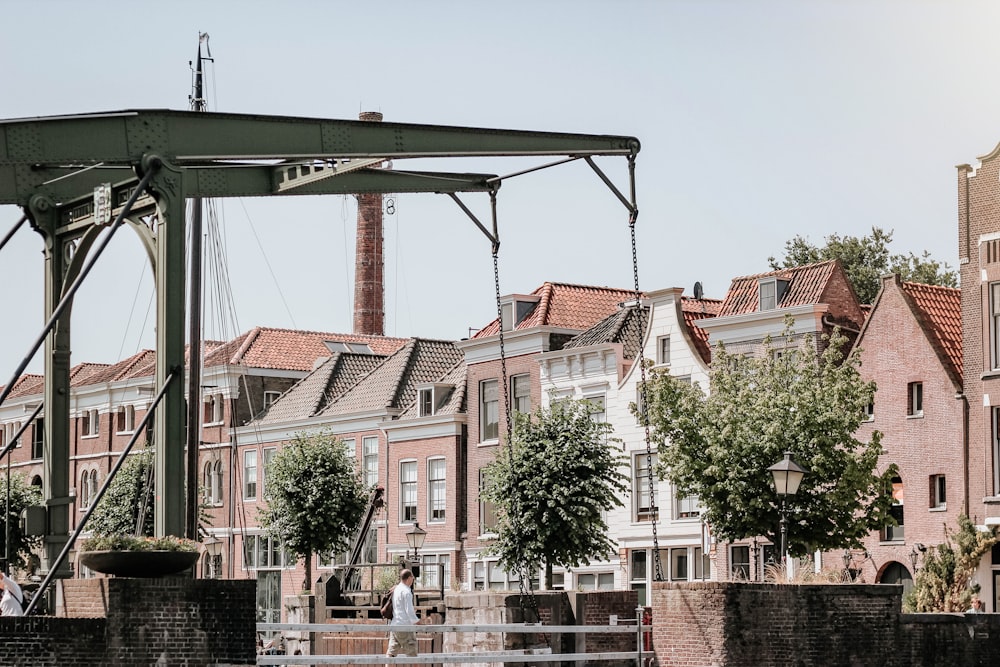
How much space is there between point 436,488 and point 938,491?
19.4 metres

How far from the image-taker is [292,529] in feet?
163

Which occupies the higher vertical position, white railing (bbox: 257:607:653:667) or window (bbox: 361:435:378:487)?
window (bbox: 361:435:378:487)

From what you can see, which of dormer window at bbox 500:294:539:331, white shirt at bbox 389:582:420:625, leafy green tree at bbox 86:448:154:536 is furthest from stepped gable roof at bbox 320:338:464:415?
white shirt at bbox 389:582:420:625

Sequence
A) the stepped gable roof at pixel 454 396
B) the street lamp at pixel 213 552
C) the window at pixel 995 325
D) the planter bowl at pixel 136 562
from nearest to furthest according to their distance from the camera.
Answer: the planter bowl at pixel 136 562 → the window at pixel 995 325 → the street lamp at pixel 213 552 → the stepped gable roof at pixel 454 396

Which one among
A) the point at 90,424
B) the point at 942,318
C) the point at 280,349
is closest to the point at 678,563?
the point at 942,318

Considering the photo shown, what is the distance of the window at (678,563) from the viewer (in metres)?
44.0

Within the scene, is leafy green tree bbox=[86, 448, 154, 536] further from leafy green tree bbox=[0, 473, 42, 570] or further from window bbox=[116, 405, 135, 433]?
window bbox=[116, 405, 135, 433]

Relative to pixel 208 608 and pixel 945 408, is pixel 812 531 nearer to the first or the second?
pixel 945 408

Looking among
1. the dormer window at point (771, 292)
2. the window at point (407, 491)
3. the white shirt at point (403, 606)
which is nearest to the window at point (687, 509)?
the dormer window at point (771, 292)

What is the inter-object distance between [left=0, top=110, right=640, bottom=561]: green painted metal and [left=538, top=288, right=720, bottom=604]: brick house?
77.6 ft

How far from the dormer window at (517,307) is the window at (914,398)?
48.5ft

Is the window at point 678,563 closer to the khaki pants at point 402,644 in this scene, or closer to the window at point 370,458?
the window at point 370,458

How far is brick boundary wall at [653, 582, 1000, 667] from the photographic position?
20859 mm

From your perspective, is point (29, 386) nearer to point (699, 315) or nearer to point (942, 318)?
point (699, 315)
